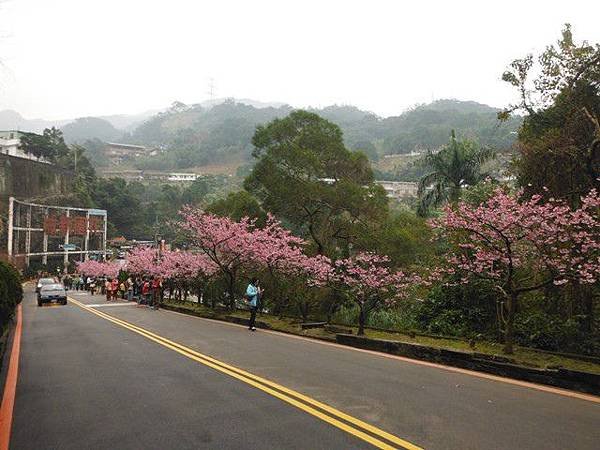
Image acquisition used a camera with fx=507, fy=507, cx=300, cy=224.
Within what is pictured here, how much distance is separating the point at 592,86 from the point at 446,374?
391 inches

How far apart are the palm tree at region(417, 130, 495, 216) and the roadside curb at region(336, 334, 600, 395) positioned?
22.2m

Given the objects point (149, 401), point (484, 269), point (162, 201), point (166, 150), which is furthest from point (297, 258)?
point (166, 150)

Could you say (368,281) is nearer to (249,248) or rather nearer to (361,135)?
(249,248)

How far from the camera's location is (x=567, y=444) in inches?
201

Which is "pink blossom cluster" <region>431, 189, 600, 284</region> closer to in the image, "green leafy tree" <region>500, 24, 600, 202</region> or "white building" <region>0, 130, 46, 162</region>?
"green leafy tree" <region>500, 24, 600, 202</region>

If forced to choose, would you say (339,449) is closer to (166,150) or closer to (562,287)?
(562,287)

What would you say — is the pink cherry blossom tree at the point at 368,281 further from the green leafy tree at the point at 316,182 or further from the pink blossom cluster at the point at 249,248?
the green leafy tree at the point at 316,182

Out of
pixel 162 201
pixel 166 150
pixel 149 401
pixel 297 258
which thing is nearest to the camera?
pixel 149 401

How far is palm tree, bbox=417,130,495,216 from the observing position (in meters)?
32.4

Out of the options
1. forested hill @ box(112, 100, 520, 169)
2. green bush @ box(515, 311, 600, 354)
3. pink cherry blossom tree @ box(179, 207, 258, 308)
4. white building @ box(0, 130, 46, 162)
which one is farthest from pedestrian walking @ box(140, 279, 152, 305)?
forested hill @ box(112, 100, 520, 169)

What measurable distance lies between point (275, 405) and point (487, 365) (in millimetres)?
4241

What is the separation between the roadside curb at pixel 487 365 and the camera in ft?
24.2

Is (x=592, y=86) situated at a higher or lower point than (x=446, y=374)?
higher

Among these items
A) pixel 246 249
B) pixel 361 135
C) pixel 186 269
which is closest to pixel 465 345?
pixel 246 249
